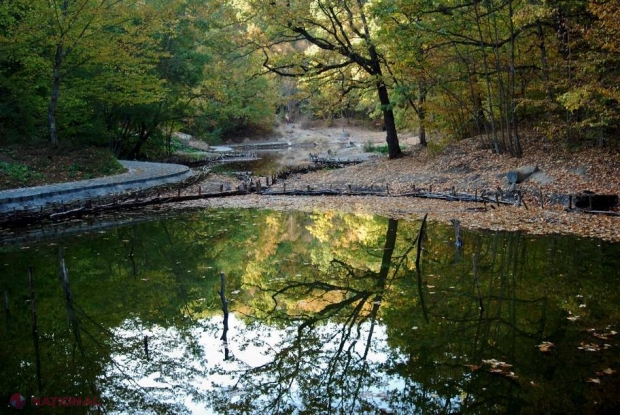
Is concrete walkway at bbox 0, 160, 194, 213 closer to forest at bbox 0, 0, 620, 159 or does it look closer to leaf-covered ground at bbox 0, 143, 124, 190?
leaf-covered ground at bbox 0, 143, 124, 190

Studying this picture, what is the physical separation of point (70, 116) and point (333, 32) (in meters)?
14.0

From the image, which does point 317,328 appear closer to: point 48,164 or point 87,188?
point 87,188

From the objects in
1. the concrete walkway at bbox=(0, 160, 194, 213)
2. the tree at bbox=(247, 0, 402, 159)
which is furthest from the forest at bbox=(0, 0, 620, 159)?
the concrete walkway at bbox=(0, 160, 194, 213)

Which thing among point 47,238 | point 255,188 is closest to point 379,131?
point 255,188

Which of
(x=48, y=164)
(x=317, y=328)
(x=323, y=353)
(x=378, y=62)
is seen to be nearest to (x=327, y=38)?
(x=378, y=62)

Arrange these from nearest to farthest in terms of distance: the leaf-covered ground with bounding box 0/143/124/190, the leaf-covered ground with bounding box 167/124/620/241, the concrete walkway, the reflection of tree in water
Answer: the reflection of tree in water
the leaf-covered ground with bounding box 167/124/620/241
the concrete walkway
the leaf-covered ground with bounding box 0/143/124/190

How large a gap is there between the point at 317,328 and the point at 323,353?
944 millimetres

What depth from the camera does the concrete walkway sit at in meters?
16.5

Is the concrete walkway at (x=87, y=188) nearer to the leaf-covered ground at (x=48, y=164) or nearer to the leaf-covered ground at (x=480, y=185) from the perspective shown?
the leaf-covered ground at (x=48, y=164)

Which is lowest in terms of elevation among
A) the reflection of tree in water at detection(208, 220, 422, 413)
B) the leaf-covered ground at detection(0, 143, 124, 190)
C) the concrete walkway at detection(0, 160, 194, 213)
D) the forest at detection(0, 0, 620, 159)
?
the reflection of tree in water at detection(208, 220, 422, 413)

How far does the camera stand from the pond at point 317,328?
579 cm

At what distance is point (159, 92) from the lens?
1144 inches

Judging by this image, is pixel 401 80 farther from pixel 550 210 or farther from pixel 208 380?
pixel 208 380

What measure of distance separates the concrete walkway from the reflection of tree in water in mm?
10309
